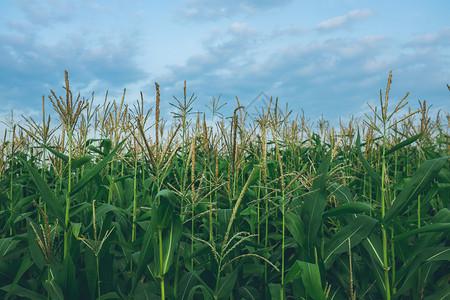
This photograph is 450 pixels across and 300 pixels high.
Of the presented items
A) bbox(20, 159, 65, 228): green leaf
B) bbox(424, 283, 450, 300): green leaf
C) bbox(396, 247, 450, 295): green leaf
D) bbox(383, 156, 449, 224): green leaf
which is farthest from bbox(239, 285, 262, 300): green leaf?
bbox(20, 159, 65, 228): green leaf

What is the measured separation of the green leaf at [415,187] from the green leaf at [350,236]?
0.45 feet

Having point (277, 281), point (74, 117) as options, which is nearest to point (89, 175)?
point (74, 117)

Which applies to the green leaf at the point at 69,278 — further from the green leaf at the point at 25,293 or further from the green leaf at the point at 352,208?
the green leaf at the point at 352,208

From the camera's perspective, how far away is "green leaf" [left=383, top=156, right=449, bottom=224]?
7.79 ft

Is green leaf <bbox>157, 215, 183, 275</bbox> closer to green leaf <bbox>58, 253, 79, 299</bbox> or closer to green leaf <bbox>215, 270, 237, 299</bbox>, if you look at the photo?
green leaf <bbox>215, 270, 237, 299</bbox>

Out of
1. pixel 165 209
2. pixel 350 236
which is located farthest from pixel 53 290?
pixel 350 236

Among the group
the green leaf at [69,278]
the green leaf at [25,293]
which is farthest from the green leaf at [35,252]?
the green leaf at [69,278]

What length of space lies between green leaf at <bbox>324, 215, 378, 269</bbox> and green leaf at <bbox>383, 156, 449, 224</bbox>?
14 cm

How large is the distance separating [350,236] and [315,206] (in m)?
0.37

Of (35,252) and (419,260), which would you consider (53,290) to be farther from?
(419,260)

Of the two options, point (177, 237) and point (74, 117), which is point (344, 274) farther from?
point (74, 117)

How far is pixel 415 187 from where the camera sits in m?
2.41

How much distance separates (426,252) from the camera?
2.64 metres

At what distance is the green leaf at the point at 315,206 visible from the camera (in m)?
2.39
